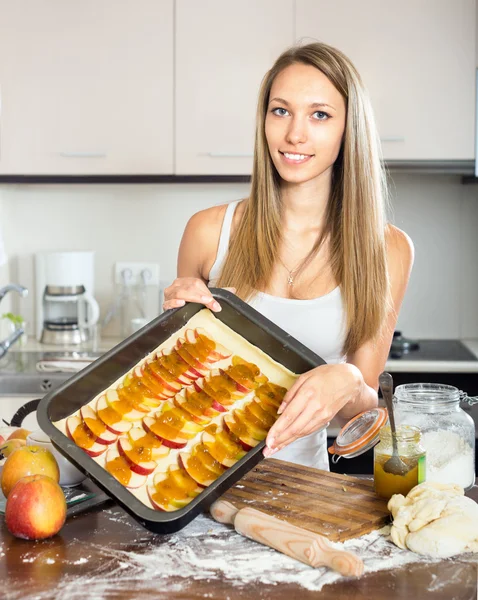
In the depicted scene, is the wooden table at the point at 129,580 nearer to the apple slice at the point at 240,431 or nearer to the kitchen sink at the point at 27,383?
the apple slice at the point at 240,431

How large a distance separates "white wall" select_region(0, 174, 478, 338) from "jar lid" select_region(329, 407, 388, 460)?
81.1 inches

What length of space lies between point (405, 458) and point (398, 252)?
71 cm

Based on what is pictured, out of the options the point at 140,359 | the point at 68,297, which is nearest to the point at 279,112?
the point at 140,359

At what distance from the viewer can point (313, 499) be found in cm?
130

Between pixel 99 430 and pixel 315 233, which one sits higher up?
pixel 315 233

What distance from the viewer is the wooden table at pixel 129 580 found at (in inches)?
39.9

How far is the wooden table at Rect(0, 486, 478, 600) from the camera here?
1.01 metres

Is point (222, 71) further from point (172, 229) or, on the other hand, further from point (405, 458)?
point (405, 458)

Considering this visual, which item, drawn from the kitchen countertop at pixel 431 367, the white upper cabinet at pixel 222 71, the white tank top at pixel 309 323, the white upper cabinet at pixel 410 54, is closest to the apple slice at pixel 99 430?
the white tank top at pixel 309 323

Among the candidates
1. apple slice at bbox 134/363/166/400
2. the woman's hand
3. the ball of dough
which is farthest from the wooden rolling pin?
the woman's hand

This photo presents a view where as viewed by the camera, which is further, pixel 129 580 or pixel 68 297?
pixel 68 297

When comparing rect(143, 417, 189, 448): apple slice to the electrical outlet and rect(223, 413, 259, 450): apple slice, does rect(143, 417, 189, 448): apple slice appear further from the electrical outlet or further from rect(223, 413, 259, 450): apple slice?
the electrical outlet

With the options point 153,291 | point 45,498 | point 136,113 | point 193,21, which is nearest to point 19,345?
point 153,291

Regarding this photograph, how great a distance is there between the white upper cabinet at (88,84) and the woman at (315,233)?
3.77 ft
